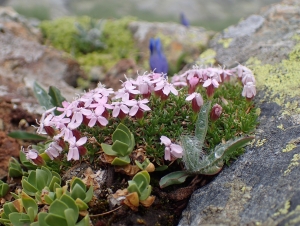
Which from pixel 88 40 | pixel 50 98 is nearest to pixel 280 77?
pixel 50 98

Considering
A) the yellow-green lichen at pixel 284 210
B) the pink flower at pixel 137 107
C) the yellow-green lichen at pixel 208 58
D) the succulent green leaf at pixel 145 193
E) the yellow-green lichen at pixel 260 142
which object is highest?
the yellow-green lichen at pixel 208 58

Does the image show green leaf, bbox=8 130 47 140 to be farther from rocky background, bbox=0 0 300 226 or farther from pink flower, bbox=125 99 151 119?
pink flower, bbox=125 99 151 119

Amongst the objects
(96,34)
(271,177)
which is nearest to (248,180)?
(271,177)

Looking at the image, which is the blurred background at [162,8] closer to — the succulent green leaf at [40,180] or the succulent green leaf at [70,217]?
the succulent green leaf at [40,180]

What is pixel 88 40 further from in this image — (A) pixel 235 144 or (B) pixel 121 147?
(A) pixel 235 144

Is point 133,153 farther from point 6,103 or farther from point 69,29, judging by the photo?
point 69,29

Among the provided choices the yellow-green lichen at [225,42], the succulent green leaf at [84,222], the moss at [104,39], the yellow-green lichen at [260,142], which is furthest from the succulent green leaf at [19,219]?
the moss at [104,39]
